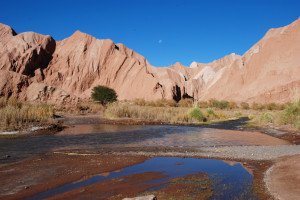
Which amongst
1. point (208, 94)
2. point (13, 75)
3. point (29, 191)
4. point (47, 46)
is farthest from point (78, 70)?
point (29, 191)

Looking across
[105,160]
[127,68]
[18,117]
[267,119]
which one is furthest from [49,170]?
[127,68]

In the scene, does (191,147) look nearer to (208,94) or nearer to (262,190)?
(262,190)

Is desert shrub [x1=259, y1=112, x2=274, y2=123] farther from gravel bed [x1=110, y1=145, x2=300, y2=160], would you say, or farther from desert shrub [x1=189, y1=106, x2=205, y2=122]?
gravel bed [x1=110, y1=145, x2=300, y2=160]

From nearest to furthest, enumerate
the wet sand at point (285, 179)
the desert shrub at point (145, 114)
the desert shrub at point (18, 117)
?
the wet sand at point (285, 179)
the desert shrub at point (18, 117)
the desert shrub at point (145, 114)

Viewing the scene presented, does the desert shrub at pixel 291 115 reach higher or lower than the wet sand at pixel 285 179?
higher

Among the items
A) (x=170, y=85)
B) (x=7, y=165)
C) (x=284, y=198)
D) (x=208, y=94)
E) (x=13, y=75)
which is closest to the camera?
(x=284, y=198)

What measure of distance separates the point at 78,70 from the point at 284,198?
82.8 meters

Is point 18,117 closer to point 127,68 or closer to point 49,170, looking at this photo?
point 49,170

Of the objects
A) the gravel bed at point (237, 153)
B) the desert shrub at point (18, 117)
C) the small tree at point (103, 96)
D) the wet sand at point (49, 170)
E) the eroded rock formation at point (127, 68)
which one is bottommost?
the wet sand at point (49, 170)

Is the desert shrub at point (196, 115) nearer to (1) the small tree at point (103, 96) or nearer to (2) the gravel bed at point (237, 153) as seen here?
(2) the gravel bed at point (237, 153)

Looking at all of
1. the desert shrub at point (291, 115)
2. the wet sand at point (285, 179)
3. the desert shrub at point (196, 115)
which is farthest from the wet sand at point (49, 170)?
the desert shrub at point (196, 115)

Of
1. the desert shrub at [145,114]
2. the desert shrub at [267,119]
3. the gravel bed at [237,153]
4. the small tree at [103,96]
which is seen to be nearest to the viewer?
the gravel bed at [237,153]

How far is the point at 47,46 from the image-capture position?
8769cm

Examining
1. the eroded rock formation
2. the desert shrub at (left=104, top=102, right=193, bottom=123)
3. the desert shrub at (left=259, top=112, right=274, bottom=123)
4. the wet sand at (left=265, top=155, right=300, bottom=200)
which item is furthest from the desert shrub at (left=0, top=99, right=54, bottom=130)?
the eroded rock formation
